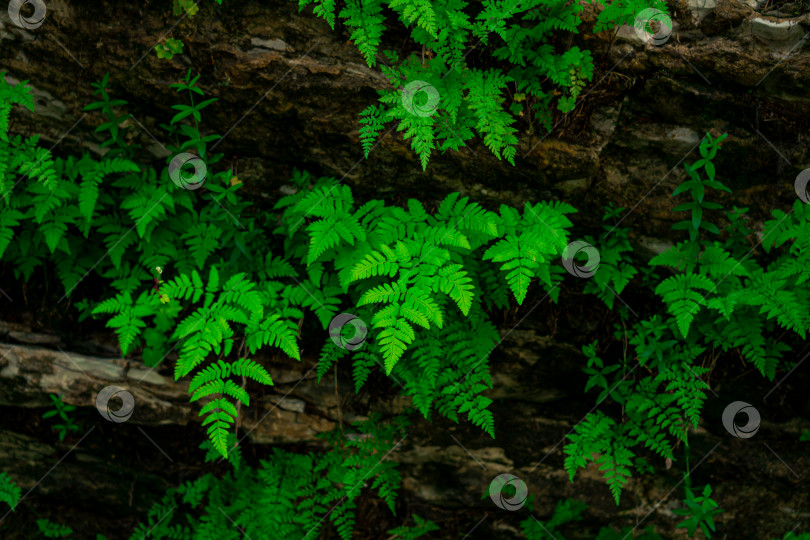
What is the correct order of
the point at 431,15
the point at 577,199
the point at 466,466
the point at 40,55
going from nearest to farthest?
the point at 431,15
the point at 40,55
the point at 577,199
the point at 466,466

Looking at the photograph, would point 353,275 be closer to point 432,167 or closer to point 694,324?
point 432,167

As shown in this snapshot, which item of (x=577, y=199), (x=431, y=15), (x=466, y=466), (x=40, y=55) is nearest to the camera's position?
(x=431, y=15)

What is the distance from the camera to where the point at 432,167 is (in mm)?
4621

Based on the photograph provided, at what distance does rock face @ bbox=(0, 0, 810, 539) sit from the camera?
14.5 ft

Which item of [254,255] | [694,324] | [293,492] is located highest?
[254,255]

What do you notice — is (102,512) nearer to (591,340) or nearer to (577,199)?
(591,340)

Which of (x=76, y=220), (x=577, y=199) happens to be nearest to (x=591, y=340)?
(x=577, y=199)

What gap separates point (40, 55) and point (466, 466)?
5142mm

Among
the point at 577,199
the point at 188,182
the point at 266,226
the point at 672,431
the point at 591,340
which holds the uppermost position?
the point at 188,182

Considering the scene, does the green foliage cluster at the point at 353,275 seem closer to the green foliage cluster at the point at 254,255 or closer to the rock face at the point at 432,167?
the green foliage cluster at the point at 254,255

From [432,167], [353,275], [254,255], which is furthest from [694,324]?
[254,255]

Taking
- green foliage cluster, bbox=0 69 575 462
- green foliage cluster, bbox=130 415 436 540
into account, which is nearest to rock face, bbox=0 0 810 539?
green foliage cluster, bbox=130 415 436 540

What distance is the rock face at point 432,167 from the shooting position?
4.41 m

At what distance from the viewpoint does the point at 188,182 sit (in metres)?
4.50
